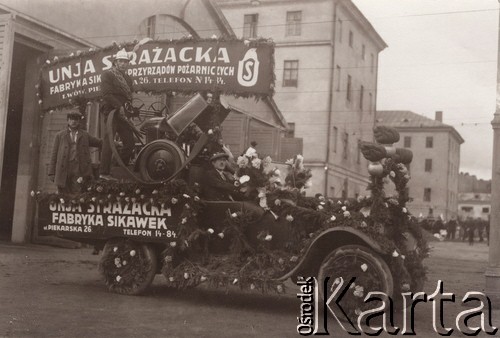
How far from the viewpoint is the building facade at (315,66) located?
1544 inches

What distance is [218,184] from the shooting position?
8.32 m

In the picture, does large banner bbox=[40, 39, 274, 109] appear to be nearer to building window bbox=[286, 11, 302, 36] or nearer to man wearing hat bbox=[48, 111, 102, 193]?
man wearing hat bbox=[48, 111, 102, 193]

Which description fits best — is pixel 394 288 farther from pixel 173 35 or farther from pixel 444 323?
pixel 173 35

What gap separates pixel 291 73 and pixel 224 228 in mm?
33574

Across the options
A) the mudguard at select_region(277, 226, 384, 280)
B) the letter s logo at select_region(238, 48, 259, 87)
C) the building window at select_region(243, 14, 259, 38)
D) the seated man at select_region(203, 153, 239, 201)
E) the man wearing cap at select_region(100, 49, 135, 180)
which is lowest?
the mudguard at select_region(277, 226, 384, 280)

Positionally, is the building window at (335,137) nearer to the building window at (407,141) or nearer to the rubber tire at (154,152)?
the building window at (407,141)

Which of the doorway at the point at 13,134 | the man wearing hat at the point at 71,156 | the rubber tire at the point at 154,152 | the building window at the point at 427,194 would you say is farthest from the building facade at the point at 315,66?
the rubber tire at the point at 154,152

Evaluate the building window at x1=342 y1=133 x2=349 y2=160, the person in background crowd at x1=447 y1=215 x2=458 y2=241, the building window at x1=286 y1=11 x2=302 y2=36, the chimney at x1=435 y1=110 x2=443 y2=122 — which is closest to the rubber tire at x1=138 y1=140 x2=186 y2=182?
the building window at x1=286 y1=11 x2=302 y2=36

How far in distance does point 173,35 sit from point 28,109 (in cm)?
525

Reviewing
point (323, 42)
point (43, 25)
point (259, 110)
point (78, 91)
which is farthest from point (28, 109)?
point (323, 42)

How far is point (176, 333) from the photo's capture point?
6.11 metres

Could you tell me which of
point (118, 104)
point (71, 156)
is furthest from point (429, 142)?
point (118, 104)

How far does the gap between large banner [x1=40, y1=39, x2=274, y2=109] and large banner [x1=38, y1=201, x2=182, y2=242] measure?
1.72 meters

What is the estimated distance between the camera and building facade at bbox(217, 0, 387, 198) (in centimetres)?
3922
